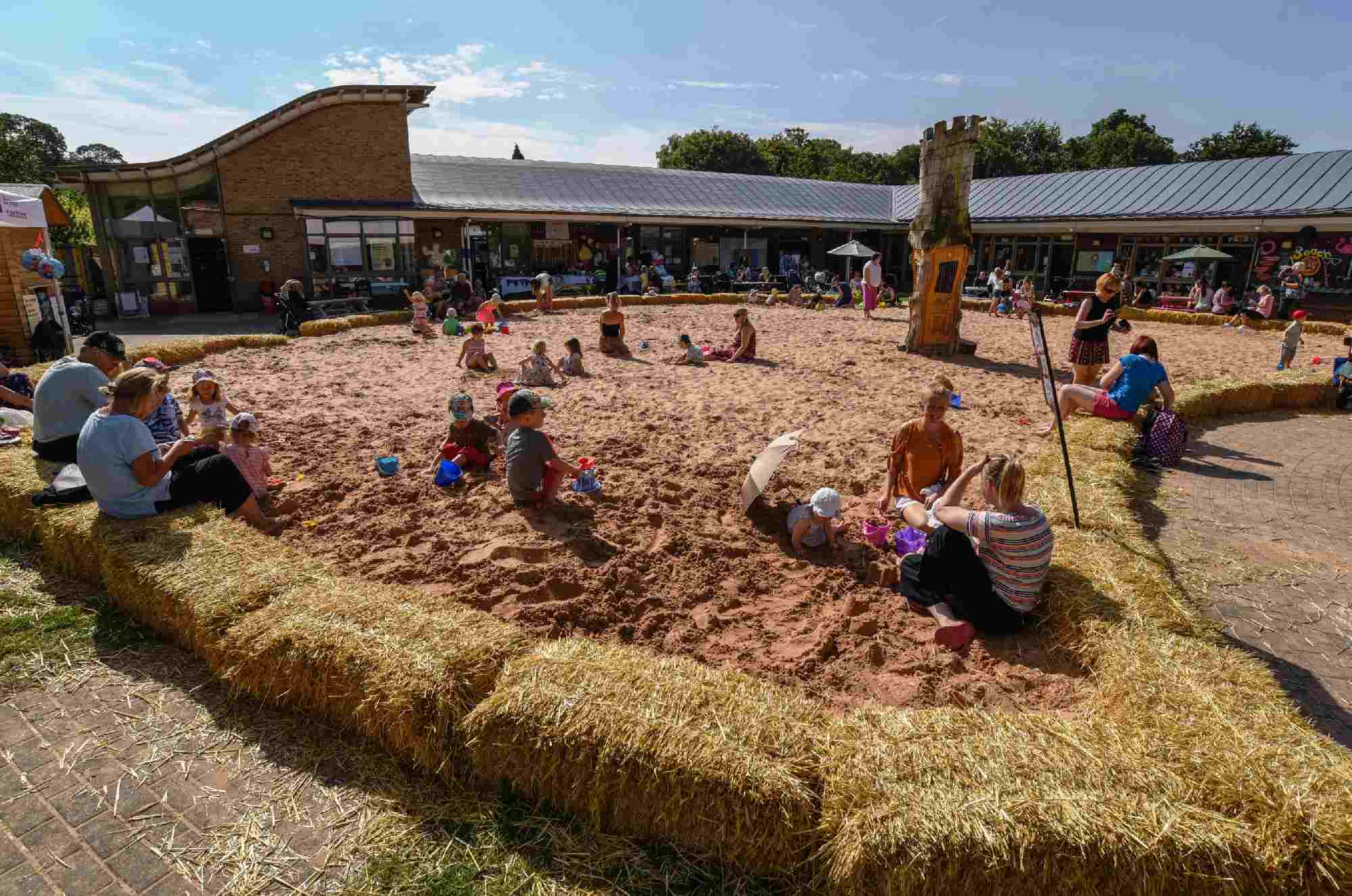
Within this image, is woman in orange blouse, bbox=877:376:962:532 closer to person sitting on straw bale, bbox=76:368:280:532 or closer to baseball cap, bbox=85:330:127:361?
person sitting on straw bale, bbox=76:368:280:532

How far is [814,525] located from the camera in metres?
5.40

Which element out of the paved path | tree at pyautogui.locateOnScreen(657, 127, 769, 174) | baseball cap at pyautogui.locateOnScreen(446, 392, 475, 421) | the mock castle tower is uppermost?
tree at pyautogui.locateOnScreen(657, 127, 769, 174)

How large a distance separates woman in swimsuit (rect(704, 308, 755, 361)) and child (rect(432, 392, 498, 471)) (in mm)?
6554

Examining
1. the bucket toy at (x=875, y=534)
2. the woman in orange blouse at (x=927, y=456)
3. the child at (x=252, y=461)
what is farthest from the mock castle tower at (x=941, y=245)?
the child at (x=252, y=461)

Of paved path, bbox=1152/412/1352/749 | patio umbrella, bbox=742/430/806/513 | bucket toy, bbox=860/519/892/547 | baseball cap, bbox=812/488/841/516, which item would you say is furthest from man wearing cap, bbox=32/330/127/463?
paved path, bbox=1152/412/1352/749

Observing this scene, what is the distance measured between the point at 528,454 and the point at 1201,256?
2400cm

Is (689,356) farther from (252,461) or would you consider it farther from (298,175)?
(298,175)

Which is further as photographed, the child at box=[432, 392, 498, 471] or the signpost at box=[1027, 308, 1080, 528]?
the child at box=[432, 392, 498, 471]

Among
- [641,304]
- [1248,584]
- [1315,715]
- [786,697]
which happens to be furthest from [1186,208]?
[786,697]

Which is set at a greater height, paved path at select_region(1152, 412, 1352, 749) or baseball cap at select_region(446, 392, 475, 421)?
baseball cap at select_region(446, 392, 475, 421)

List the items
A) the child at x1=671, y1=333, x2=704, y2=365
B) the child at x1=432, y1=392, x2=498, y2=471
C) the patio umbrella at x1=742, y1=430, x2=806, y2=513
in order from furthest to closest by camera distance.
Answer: the child at x1=671, y1=333, x2=704, y2=365 < the child at x1=432, y1=392, x2=498, y2=471 < the patio umbrella at x1=742, y1=430, x2=806, y2=513

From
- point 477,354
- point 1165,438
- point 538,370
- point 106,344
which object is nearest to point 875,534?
point 1165,438

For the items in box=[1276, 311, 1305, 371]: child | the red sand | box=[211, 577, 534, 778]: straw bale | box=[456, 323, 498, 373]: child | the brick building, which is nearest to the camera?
box=[211, 577, 534, 778]: straw bale

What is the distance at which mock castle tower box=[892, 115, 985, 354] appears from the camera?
1349cm
